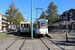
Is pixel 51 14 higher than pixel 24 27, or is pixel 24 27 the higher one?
pixel 51 14

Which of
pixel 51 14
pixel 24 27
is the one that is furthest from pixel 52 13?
pixel 24 27

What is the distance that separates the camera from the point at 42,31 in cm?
1716

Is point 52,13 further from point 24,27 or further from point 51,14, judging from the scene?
point 24,27

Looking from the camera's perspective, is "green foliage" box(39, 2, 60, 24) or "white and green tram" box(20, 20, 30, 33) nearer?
"white and green tram" box(20, 20, 30, 33)

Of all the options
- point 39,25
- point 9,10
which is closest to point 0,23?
point 9,10

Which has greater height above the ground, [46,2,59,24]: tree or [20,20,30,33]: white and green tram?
[46,2,59,24]: tree

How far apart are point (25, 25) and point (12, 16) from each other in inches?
899

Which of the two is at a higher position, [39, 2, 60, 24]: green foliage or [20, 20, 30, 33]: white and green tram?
[39, 2, 60, 24]: green foliage

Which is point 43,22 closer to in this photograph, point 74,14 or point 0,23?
point 74,14

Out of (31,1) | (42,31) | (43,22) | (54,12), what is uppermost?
(54,12)

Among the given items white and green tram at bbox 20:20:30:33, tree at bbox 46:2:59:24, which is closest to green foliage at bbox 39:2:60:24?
tree at bbox 46:2:59:24

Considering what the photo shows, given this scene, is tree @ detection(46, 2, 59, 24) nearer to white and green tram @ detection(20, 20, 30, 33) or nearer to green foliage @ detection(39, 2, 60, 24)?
green foliage @ detection(39, 2, 60, 24)

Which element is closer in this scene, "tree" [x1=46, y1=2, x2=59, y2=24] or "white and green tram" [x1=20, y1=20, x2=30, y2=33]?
"white and green tram" [x1=20, y1=20, x2=30, y2=33]

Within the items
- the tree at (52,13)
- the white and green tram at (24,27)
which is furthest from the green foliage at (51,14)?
the white and green tram at (24,27)
